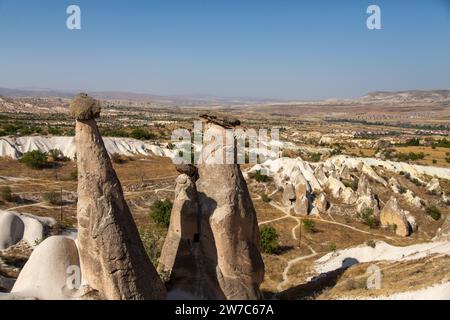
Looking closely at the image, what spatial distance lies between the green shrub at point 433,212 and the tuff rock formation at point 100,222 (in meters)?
25.2

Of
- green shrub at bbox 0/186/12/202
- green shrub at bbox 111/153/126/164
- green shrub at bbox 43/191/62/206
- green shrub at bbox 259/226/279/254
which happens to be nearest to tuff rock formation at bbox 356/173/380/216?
green shrub at bbox 259/226/279/254

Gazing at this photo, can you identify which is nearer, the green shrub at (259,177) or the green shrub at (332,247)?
the green shrub at (332,247)

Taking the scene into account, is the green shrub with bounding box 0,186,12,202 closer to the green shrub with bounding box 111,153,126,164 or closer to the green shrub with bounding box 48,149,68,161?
the green shrub with bounding box 48,149,68,161

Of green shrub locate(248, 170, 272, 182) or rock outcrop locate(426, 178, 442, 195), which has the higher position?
green shrub locate(248, 170, 272, 182)

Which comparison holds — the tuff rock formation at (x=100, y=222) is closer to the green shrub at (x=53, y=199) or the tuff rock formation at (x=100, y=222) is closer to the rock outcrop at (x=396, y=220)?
the green shrub at (x=53, y=199)

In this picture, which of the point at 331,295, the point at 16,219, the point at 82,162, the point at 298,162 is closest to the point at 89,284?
the point at 82,162

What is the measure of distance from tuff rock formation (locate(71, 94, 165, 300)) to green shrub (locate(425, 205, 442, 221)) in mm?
25167

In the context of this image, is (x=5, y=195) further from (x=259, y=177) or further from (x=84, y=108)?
(x=84, y=108)

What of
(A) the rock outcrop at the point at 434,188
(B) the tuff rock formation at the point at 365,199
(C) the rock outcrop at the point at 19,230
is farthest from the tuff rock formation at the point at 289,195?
(C) the rock outcrop at the point at 19,230

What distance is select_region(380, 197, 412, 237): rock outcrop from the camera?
24812mm

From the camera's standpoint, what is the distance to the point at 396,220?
82.3 feet

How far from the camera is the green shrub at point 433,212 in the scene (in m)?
27.3

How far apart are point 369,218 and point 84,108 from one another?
22.5 metres
